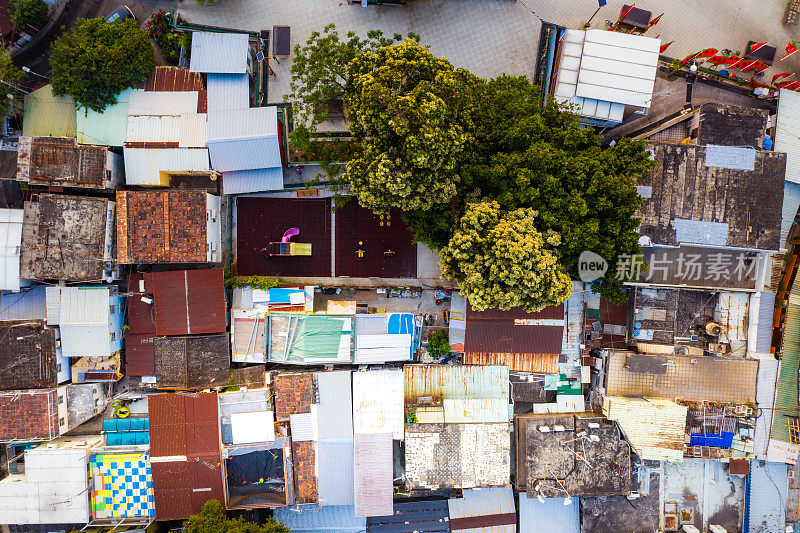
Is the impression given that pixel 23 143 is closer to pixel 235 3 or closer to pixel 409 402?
pixel 235 3

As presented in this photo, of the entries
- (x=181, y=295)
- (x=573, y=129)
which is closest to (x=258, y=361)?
(x=181, y=295)

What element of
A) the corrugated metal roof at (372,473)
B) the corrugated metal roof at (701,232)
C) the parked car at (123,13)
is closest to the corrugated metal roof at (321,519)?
the corrugated metal roof at (372,473)

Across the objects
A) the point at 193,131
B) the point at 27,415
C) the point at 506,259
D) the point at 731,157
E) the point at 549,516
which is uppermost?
the point at 193,131

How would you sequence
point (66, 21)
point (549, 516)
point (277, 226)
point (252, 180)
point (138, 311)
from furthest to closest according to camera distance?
point (66, 21)
point (277, 226)
point (549, 516)
point (252, 180)
point (138, 311)

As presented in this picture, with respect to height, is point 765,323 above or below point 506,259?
below

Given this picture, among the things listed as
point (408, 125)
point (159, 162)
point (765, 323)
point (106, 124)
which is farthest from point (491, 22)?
point (765, 323)

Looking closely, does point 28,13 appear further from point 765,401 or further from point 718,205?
point 765,401
